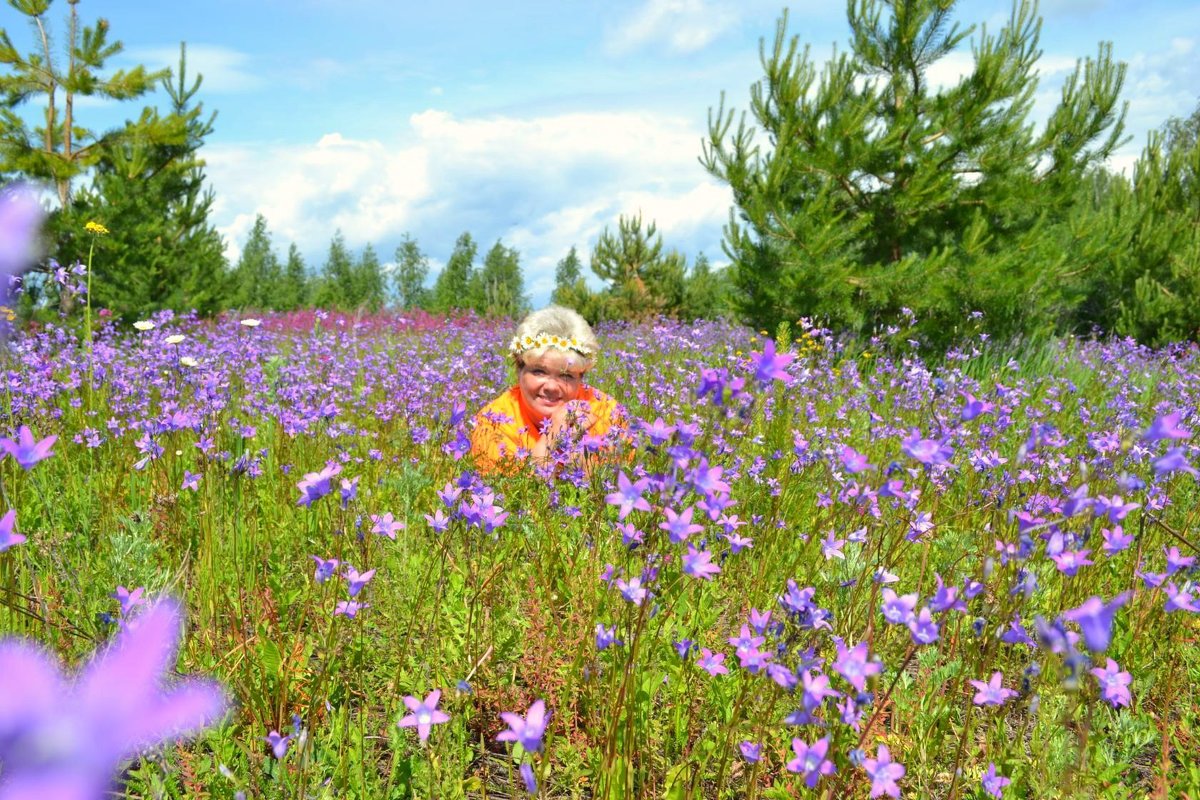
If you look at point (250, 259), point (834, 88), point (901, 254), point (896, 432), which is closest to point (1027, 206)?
point (901, 254)

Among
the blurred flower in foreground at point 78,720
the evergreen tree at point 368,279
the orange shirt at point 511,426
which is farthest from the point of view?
the evergreen tree at point 368,279

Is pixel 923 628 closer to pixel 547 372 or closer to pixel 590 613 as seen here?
pixel 590 613

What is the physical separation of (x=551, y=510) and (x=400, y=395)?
1679mm

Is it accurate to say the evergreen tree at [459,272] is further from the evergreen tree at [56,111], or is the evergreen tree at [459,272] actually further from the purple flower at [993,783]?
the purple flower at [993,783]

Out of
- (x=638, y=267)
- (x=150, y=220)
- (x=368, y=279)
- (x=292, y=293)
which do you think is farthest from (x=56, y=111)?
(x=368, y=279)

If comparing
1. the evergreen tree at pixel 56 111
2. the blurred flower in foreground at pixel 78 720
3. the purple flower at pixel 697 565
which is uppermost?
the evergreen tree at pixel 56 111

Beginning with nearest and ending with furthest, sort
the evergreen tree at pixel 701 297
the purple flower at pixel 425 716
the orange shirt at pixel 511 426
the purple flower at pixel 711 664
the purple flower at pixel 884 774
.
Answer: the purple flower at pixel 425 716 → the purple flower at pixel 884 774 → the purple flower at pixel 711 664 → the orange shirt at pixel 511 426 → the evergreen tree at pixel 701 297

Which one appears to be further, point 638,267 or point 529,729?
point 638,267

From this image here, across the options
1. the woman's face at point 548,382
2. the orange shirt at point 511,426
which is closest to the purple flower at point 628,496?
the orange shirt at point 511,426

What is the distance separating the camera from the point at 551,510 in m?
3.41

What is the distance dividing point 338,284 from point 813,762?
153ft

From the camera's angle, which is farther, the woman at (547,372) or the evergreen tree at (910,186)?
the evergreen tree at (910,186)

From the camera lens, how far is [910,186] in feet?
30.5

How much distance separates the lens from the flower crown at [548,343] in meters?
4.51
